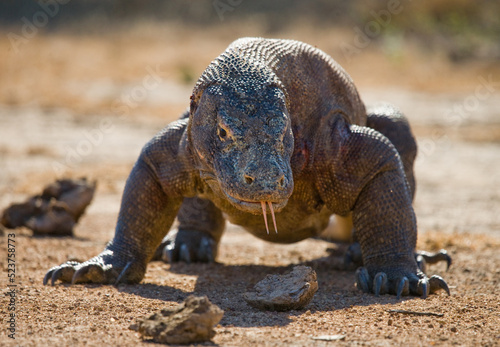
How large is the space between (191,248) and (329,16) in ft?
73.1

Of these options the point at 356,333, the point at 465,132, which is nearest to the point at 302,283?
the point at 356,333

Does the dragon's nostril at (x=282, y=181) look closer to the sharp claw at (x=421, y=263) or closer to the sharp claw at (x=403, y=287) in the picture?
the sharp claw at (x=403, y=287)

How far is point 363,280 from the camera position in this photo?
455 cm

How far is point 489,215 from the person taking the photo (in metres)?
8.05

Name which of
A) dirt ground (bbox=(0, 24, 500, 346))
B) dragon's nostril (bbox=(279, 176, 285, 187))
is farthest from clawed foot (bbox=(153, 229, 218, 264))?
dragon's nostril (bbox=(279, 176, 285, 187))

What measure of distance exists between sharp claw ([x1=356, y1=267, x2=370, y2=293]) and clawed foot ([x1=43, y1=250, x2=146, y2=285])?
1.39 m

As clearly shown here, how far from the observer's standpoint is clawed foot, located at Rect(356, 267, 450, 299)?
4363 mm

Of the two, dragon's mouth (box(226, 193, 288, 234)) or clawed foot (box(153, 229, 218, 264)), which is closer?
dragon's mouth (box(226, 193, 288, 234))

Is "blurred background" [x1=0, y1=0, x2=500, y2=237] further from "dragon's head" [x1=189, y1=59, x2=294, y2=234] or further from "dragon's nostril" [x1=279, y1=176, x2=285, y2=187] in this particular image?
"dragon's nostril" [x1=279, y1=176, x2=285, y2=187]

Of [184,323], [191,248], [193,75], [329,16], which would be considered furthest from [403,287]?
[329,16]

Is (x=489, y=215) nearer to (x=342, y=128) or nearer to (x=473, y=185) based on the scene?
(x=473, y=185)

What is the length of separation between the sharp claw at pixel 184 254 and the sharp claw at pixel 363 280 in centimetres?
159

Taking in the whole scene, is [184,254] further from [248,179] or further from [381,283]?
[248,179]

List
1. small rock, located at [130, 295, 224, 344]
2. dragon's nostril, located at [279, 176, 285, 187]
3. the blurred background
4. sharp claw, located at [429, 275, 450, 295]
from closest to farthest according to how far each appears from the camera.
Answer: small rock, located at [130, 295, 224, 344]
dragon's nostril, located at [279, 176, 285, 187]
sharp claw, located at [429, 275, 450, 295]
the blurred background
